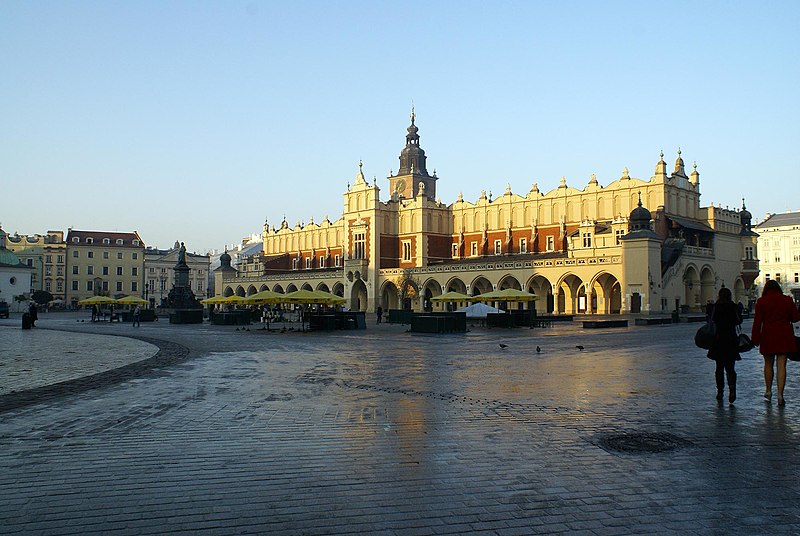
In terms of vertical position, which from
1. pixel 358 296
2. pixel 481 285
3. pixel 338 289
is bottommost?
pixel 358 296

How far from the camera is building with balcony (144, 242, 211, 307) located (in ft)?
384

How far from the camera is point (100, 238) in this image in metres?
112

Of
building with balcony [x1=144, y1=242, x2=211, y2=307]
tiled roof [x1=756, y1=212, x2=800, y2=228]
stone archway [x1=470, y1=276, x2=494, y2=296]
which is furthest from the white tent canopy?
building with balcony [x1=144, y1=242, x2=211, y2=307]

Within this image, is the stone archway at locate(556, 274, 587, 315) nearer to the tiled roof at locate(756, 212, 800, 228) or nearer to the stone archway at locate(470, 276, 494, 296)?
the stone archway at locate(470, 276, 494, 296)

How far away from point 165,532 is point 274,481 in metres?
1.42

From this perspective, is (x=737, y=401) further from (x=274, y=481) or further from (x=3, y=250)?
(x=3, y=250)

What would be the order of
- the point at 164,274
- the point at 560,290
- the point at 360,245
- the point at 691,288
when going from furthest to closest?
the point at 164,274 → the point at 360,245 → the point at 560,290 → the point at 691,288

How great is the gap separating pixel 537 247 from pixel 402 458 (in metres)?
64.1

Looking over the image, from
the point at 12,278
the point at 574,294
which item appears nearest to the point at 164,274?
the point at 12,278

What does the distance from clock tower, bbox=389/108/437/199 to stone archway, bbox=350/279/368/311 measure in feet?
56.0

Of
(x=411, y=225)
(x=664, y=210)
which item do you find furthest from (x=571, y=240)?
(x=411, y=225)

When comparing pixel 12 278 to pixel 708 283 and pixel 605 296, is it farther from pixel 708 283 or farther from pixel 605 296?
pixel 708 283

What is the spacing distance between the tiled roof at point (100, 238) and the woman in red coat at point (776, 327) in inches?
4458

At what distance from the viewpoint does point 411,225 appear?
253 feet
